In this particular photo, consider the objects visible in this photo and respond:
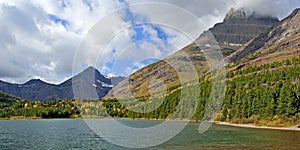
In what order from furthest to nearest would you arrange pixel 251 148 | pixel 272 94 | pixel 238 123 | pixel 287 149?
1. pixel 238 123
2. pixel 272 94
3. pixel 251 148
4. pixel 287 149

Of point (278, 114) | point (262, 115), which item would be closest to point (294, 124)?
point (278, 114)

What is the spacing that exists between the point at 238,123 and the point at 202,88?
56436 millimetres

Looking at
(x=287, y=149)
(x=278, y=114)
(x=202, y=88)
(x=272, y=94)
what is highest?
(x=202, y=88)

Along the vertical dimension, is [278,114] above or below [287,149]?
above

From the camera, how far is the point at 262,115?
119 metres

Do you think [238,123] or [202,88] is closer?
[238,123]

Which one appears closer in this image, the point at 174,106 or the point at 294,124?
the point at 294,124

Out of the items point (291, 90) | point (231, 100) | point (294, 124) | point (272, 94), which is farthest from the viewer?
point (231, 100)

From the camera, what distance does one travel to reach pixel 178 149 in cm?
4809

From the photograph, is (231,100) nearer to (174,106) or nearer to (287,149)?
(174,106)

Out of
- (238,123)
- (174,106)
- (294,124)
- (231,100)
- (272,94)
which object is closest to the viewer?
(294,124)

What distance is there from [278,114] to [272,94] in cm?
940

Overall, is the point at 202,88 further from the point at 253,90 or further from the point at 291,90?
the point at 291,90

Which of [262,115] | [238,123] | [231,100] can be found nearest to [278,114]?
[262,115]
